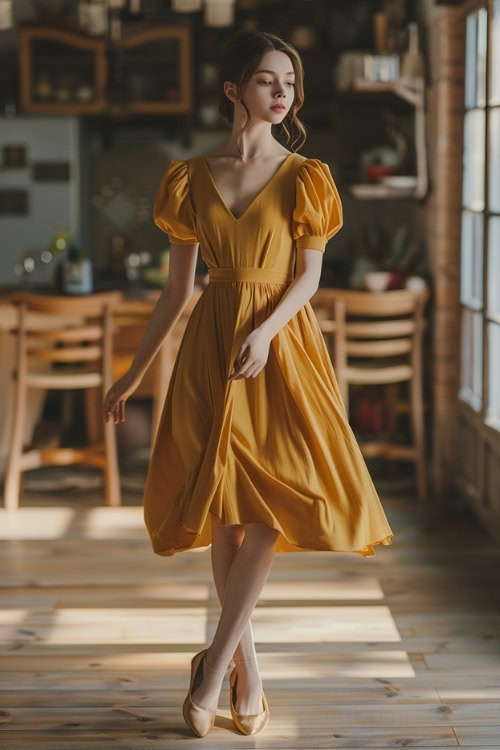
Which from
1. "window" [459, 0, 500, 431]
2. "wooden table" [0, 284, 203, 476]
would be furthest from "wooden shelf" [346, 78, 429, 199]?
"wooden table" [0, 284, 203, 476]

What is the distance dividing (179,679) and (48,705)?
0.34 meters

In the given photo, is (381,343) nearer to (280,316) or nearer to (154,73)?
(280,316)

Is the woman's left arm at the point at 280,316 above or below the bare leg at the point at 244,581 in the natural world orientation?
above

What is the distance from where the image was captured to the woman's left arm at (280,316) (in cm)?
202

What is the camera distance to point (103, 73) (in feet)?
20.3

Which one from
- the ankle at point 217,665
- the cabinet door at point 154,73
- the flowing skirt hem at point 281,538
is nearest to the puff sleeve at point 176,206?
the flowing skirt hem at point 281,538

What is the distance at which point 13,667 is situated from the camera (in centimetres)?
269

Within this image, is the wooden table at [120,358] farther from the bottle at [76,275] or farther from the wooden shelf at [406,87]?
the wooden shelf at [406,87]

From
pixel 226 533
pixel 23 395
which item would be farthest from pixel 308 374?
pixel 23 395

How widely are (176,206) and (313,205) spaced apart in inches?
11.7

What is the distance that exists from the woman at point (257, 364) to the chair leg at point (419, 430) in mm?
2330

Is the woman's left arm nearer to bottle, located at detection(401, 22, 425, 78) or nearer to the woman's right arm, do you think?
the woman's right arm

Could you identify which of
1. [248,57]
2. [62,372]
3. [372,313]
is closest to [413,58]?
[372,313]

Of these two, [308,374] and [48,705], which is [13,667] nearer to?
[48,705]
